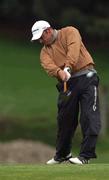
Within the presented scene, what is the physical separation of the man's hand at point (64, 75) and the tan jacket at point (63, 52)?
0.17 m

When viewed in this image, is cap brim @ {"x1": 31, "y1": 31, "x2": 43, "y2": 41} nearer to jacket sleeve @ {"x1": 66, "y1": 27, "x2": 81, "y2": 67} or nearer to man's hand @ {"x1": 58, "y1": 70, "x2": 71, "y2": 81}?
jacket sleeve @ {"x1": 66, "y1": 27, "x2": 81, "y2": 67}

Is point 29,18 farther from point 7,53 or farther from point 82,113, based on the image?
point 82,113

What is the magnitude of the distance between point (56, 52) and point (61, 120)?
1052 mm

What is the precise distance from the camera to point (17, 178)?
1173cm

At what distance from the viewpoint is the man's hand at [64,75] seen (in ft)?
45.7

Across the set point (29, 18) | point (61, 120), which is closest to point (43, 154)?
point (61, 120)

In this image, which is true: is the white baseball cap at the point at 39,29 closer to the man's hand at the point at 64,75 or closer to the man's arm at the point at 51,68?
the man's arm at the point at 51,68

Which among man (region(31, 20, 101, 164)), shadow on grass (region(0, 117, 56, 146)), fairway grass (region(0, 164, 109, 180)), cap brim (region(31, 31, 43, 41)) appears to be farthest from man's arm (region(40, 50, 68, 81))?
shadow on grass (region(0, 117, 56, 146))

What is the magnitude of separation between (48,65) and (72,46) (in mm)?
455

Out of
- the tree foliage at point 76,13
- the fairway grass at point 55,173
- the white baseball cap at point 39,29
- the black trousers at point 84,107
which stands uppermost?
the tree foliage at point 76,13

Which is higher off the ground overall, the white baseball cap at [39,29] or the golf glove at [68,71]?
the white baseball cap at [39,29]

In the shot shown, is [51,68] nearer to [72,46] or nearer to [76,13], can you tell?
[72,46]

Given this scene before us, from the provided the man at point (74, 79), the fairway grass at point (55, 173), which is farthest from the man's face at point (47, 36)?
the fairway grass at point (55, 173)

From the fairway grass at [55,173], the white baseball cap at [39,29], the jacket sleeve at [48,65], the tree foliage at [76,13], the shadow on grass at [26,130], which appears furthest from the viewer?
the tree foliage at [76,13]
